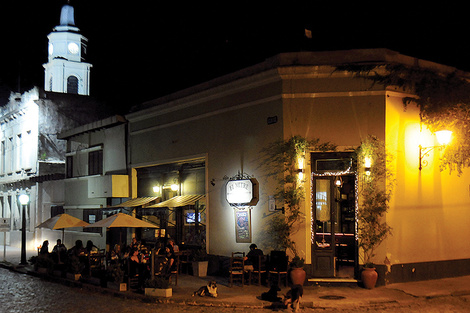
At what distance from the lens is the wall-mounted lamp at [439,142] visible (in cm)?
1479

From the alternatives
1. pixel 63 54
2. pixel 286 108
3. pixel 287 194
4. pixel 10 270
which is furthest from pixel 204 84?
pixel 63 54

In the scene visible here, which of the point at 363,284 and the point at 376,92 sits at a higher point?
the point at 376,92

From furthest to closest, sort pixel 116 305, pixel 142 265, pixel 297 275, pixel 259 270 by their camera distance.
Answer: pixel 259 270 → pixel 142 265 → pixel 297 275 → pixel 116 305

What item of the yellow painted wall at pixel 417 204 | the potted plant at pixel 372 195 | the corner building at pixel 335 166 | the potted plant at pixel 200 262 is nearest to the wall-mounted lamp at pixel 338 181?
the corner building at pixel 335 166

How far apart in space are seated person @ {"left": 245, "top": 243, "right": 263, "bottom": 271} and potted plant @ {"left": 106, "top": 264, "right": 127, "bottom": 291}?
11.1ft

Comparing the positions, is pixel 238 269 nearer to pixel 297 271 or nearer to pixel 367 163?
pixel 297 271

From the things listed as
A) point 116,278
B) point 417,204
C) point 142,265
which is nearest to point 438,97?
point 417,204

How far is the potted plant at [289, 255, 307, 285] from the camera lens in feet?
46.0

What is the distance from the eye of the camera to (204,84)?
18.1m

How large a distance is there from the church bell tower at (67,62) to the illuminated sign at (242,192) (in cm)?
3199

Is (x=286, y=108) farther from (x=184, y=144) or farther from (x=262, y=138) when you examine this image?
(x=184, y=144)

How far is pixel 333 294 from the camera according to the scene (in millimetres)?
13352

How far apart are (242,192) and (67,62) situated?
33.7 m

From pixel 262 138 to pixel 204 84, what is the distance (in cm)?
347
